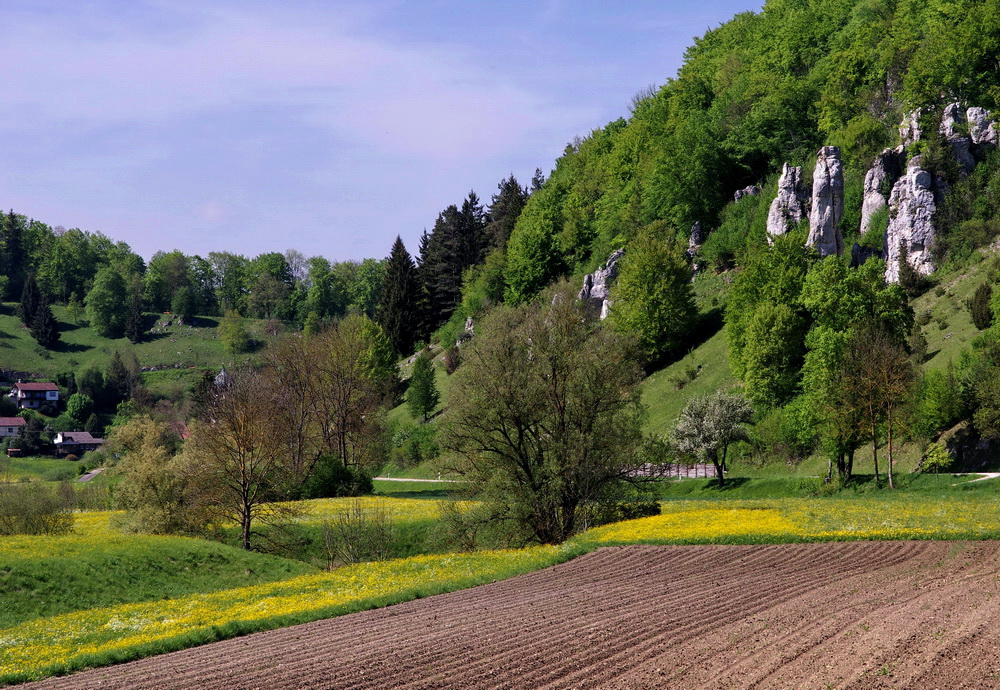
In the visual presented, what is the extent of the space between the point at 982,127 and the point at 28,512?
86.9m

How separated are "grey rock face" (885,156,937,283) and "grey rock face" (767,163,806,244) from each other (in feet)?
37.7

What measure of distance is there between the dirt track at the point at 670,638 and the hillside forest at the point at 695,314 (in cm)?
2050

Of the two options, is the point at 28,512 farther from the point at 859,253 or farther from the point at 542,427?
the point at 859,253

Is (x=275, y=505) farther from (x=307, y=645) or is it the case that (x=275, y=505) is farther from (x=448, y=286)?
(x=448, y=286)

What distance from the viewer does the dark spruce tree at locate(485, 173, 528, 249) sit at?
523 ft

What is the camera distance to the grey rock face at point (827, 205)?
3376 inches

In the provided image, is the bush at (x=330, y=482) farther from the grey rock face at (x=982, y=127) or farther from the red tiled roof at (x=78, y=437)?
the red tiled roof at (x=78, y=437)

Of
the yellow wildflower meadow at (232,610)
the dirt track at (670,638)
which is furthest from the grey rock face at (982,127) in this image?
the yellow wildflower meadow at (232,610)

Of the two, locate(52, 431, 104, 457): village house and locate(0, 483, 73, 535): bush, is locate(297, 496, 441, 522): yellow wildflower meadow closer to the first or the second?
locate(0, 483, 73, 535): bush

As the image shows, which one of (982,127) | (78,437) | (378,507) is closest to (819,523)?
(378,507)

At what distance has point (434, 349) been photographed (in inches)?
5536

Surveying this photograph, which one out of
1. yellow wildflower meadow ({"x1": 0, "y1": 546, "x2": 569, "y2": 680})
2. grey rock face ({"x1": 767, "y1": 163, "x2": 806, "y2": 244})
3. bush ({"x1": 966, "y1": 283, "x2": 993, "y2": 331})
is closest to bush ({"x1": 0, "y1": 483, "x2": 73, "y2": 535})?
yellow wildflower meadow ({"x1": 0, "y1": 546, "x2": 569, "y2": 680})

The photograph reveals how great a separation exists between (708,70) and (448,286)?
58547mm

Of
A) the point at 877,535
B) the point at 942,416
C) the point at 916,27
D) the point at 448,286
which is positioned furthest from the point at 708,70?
the point at 877,535
